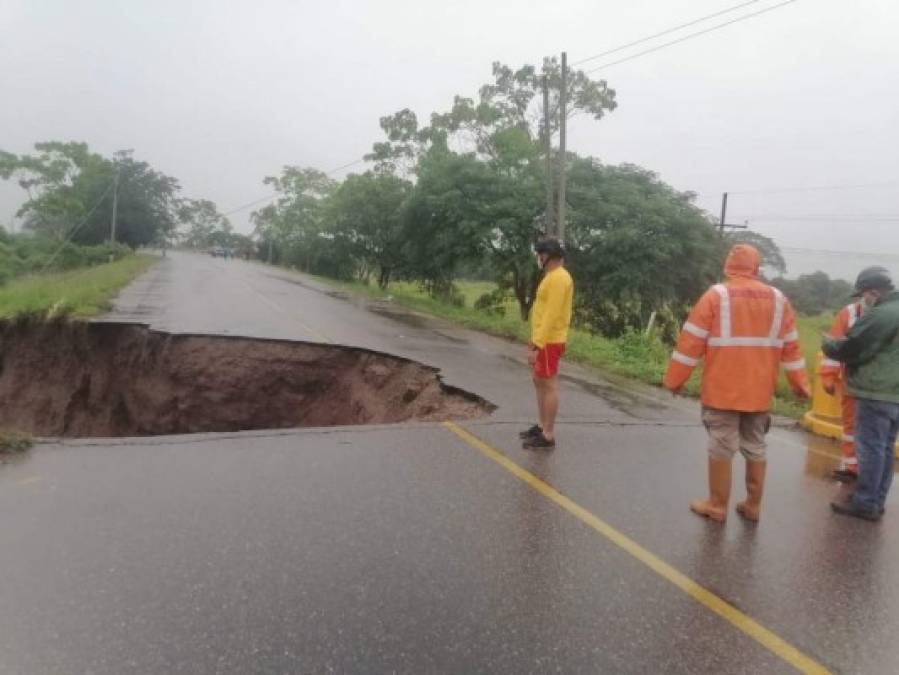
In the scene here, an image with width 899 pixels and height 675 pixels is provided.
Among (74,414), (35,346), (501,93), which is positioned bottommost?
(74,414)

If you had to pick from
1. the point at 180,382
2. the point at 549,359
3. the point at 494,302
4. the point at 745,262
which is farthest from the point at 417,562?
the point at 494,302

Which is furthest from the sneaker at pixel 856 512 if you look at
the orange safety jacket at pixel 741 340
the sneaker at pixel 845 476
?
the orange safety jacket at pixel 741 340

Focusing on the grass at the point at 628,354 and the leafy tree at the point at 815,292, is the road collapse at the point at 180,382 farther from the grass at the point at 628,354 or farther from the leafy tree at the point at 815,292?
the leafy tree at the point at 815,292

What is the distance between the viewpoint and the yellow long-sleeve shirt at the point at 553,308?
5766 millimetres

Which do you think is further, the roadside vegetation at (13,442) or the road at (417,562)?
the roadside vegetation at (13,442)

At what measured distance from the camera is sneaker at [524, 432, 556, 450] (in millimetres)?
5965

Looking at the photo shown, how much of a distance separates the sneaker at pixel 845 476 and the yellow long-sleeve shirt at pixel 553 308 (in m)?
2.60

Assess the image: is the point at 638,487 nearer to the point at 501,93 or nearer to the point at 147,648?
the point at 147,648

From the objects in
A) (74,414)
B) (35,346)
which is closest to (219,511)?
(74,414)

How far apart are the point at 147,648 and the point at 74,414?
10691 millimetres

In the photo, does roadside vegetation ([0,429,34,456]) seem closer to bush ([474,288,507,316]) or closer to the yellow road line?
the yellow road line

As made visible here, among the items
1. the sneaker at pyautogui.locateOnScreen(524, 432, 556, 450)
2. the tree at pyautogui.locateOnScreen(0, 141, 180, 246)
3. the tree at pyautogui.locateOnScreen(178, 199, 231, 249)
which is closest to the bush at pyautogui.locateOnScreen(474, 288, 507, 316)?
the sneaker at pyautogui.locateOnScreen(524, 432, 556, 450)

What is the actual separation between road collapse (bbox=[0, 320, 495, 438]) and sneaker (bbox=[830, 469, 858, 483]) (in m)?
5.06

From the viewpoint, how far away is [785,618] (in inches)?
128
